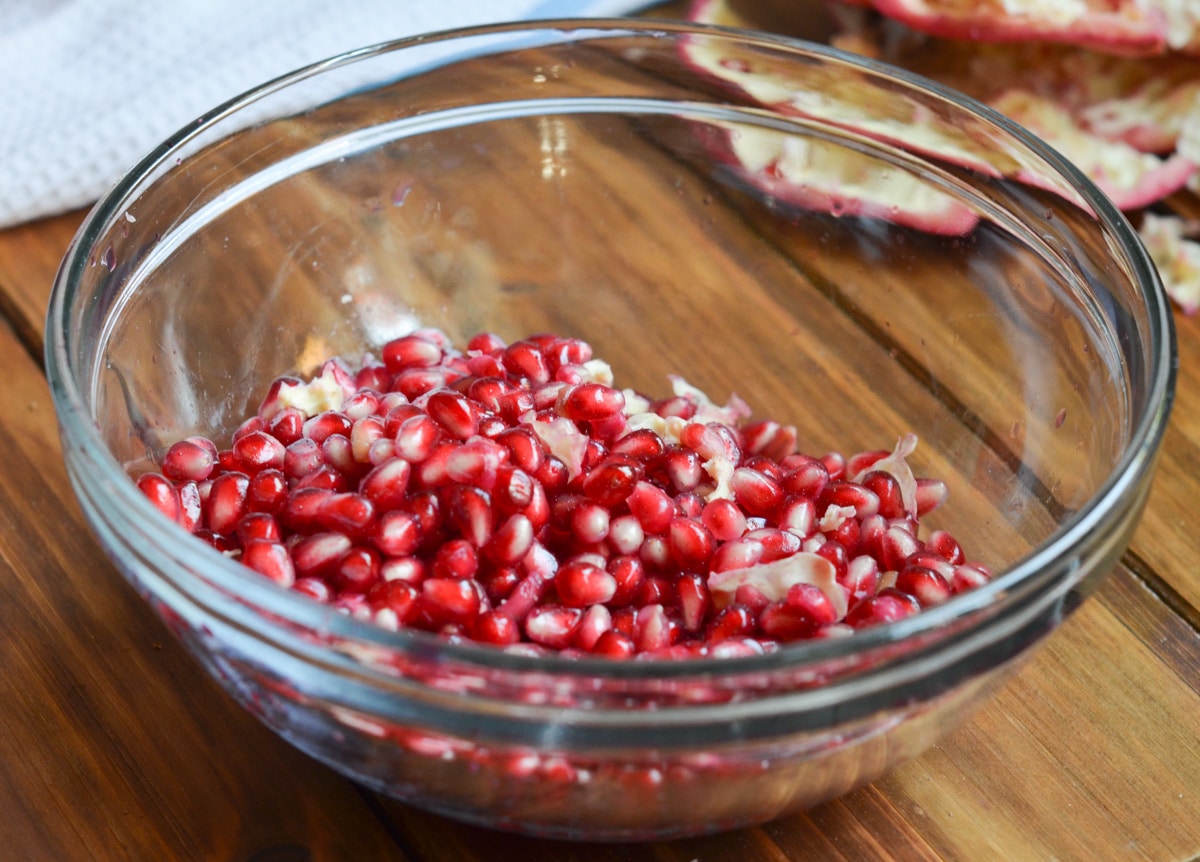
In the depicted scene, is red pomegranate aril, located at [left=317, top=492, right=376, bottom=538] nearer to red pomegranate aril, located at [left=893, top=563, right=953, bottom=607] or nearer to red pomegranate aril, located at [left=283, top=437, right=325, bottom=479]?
red pomegranate aril, located at [left=283, top=437, right=325, bottom=479]

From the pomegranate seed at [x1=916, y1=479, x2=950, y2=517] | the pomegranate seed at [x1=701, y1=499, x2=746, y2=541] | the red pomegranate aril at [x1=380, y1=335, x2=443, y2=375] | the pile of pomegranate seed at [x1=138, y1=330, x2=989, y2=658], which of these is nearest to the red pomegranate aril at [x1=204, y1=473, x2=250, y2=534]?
the pile of pomegranate seed at [x1=138, y1=330, x2=989, y2=658]

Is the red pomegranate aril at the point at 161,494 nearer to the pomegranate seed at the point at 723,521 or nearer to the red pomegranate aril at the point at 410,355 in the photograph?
the red pomegranate aril at the point at 410,355

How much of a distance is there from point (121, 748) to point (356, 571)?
0.77 ft

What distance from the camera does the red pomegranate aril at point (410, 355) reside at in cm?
116

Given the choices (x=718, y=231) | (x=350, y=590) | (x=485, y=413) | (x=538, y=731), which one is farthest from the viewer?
(x=718, y=231)

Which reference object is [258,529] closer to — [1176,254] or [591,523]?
[591,523]

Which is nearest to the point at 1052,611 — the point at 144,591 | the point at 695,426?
the point at 695,426

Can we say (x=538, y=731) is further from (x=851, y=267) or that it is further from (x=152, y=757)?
(x=851, y=267)

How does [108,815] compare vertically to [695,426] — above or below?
below

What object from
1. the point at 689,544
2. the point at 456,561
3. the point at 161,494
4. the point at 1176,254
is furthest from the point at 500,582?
the point at 1176,254

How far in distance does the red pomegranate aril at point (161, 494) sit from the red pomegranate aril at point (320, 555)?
9 cm

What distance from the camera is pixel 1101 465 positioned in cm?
97

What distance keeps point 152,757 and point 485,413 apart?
0.35m

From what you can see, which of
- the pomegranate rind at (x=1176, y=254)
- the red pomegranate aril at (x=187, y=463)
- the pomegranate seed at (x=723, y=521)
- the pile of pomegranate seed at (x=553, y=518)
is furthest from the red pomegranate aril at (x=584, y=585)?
the pomegranate rind at (x=1176, y=254)
